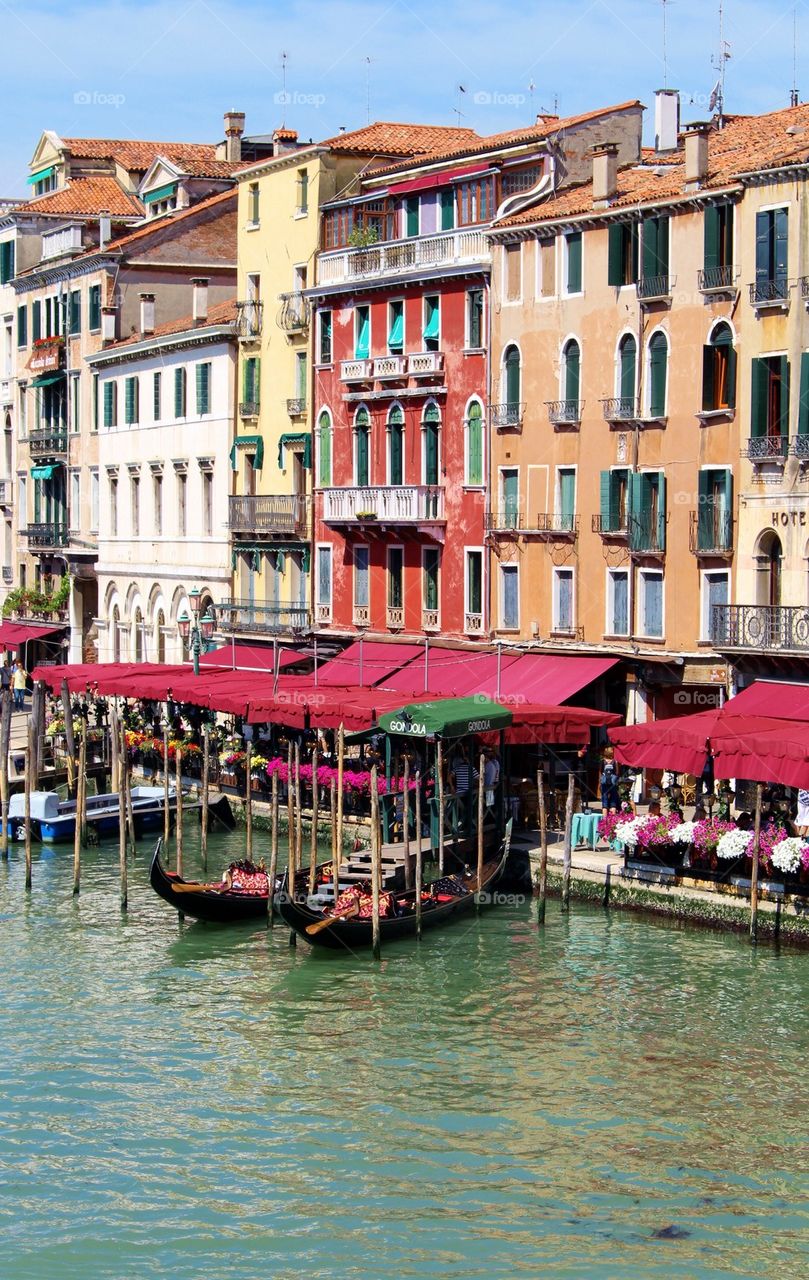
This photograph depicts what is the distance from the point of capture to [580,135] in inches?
1756

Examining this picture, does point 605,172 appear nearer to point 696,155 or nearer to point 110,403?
point 696,155

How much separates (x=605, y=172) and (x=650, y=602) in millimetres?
8091

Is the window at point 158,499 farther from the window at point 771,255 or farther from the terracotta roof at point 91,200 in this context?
the window at point 771,255

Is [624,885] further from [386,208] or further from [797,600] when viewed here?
[386,208]

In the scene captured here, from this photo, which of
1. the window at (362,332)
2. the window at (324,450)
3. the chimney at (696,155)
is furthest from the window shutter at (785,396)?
the window at (324,450)

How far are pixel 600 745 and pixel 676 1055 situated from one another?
14.1 metres

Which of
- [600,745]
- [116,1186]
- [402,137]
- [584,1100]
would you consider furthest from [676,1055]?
[402,137]

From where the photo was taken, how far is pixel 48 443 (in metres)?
68.0

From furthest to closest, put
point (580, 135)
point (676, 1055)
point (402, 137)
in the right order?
point (402, 137) → point (580, 135) → point (676, 1055)

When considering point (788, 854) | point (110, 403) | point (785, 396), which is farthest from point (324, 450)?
point (788, 854)

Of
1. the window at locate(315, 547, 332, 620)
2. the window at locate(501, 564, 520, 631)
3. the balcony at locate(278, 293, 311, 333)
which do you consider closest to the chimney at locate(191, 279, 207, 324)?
the balcony at locate(278, 293, 311, 333)

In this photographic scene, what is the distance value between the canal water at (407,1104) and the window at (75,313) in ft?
113

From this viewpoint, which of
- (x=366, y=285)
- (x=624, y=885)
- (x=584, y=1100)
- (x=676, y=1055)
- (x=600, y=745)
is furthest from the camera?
(x=366, y=285)

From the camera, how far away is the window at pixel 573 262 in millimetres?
41562
